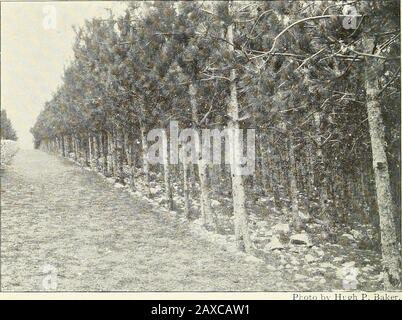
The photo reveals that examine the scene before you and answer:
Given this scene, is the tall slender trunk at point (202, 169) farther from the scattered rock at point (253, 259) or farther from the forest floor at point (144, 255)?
the scattered rock at point (253, 259)

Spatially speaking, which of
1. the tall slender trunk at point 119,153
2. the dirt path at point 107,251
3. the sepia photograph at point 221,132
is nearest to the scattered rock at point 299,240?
the sepia photograph at point 221,132

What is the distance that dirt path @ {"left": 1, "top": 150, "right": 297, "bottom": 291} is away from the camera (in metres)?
7.12

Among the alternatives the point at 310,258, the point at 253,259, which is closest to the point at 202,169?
the point at 253,259

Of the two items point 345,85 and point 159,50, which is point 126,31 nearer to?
point 159,50

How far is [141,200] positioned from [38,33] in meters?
7.62

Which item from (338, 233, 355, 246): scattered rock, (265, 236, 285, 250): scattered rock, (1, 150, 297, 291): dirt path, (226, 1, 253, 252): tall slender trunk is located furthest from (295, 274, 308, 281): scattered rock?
(338, 233, 355, 246): scattered rock

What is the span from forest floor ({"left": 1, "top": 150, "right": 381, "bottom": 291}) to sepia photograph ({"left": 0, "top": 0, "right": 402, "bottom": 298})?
0.05m

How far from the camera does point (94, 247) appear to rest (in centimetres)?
907

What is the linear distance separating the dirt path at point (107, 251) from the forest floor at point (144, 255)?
0.02m

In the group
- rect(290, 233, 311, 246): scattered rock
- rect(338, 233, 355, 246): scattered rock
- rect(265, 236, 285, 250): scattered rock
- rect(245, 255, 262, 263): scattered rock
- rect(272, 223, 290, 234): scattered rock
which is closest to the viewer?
rect(245, 255, 262, 263): scattered rock

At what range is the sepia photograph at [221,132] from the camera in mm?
6074

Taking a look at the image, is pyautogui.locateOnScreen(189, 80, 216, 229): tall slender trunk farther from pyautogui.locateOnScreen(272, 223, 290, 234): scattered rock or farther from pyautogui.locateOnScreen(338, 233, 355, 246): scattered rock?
pyautogui.locateOnScreen(338, 233, 355, 246): scattered rock

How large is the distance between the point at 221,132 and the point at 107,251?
4.87 meters
